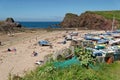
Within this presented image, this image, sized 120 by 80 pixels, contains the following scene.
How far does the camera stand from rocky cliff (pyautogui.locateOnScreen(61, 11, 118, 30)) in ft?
305

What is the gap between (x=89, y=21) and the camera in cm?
10012

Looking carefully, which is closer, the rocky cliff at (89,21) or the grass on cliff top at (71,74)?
the grass on cliff top at (71,74)

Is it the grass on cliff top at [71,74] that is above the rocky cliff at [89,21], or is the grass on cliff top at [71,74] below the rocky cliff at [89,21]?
above

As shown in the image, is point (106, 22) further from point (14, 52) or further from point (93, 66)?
point (93, 66)

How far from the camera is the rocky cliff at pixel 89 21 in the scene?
92925mm

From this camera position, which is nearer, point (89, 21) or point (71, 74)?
point (71, 74)

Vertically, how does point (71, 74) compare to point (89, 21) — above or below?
above

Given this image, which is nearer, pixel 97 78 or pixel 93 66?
pixel 97 78

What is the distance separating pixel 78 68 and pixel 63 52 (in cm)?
573

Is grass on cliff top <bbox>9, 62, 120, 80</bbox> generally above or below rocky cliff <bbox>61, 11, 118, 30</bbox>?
above

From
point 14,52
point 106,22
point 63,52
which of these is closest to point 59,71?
point 63,52

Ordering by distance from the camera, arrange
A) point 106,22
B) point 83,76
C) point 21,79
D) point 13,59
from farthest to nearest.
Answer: point 106,22 < point 13,59 < point 21,79 < point 83,76

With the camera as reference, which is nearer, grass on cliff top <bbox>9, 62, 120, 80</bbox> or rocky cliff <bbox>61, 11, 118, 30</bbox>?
grass on cliff top <bbox>9, 62, 120, 80</bbox>

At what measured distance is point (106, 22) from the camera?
307 ft
